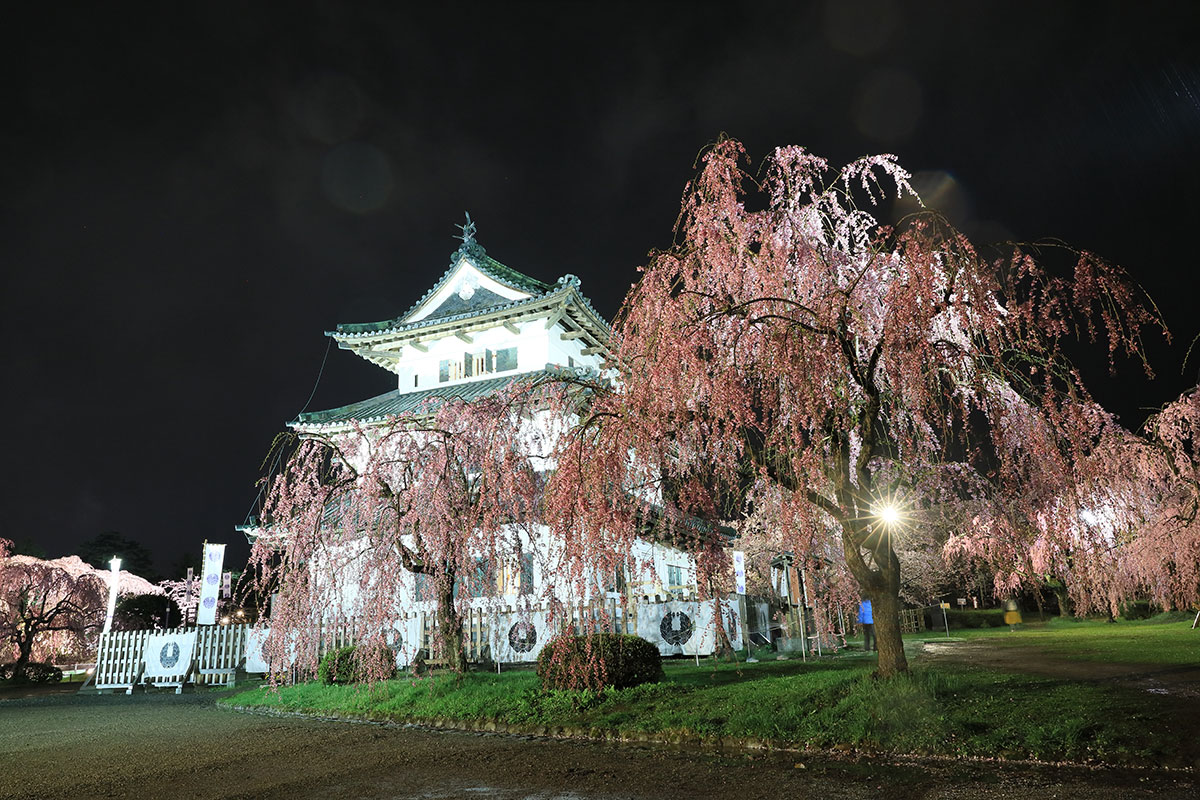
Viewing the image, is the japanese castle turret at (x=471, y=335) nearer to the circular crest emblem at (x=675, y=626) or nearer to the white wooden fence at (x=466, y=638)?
the white wooden fence at (x=466, y=638)

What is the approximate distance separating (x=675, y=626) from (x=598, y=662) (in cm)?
610

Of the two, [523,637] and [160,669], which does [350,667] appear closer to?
[523,637]

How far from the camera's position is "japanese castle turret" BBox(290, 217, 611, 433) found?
2589cm

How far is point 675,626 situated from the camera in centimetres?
1584

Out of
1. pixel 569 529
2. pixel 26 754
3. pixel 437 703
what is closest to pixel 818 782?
pixel 569 529

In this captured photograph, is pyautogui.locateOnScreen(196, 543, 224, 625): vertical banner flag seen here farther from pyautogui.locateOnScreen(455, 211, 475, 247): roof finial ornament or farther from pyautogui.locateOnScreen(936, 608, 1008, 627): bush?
pyautogui.locateOnScreen(936, 608, 1008, 627): bush

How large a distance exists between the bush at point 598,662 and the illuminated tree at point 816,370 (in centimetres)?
255

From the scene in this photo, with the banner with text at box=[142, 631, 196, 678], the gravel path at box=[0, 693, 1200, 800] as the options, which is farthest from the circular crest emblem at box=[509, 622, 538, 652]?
the banner with text at box=[142, 631, 196, 678]

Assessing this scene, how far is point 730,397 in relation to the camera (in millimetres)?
7254

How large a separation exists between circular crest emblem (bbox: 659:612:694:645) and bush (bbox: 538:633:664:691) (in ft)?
15.6

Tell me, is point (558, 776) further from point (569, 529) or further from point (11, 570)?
point (11, 570)

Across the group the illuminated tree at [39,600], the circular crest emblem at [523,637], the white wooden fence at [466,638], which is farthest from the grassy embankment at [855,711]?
the illuminated tree at [39,600]

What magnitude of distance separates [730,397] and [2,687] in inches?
1100

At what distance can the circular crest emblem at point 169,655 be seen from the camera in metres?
19.8
